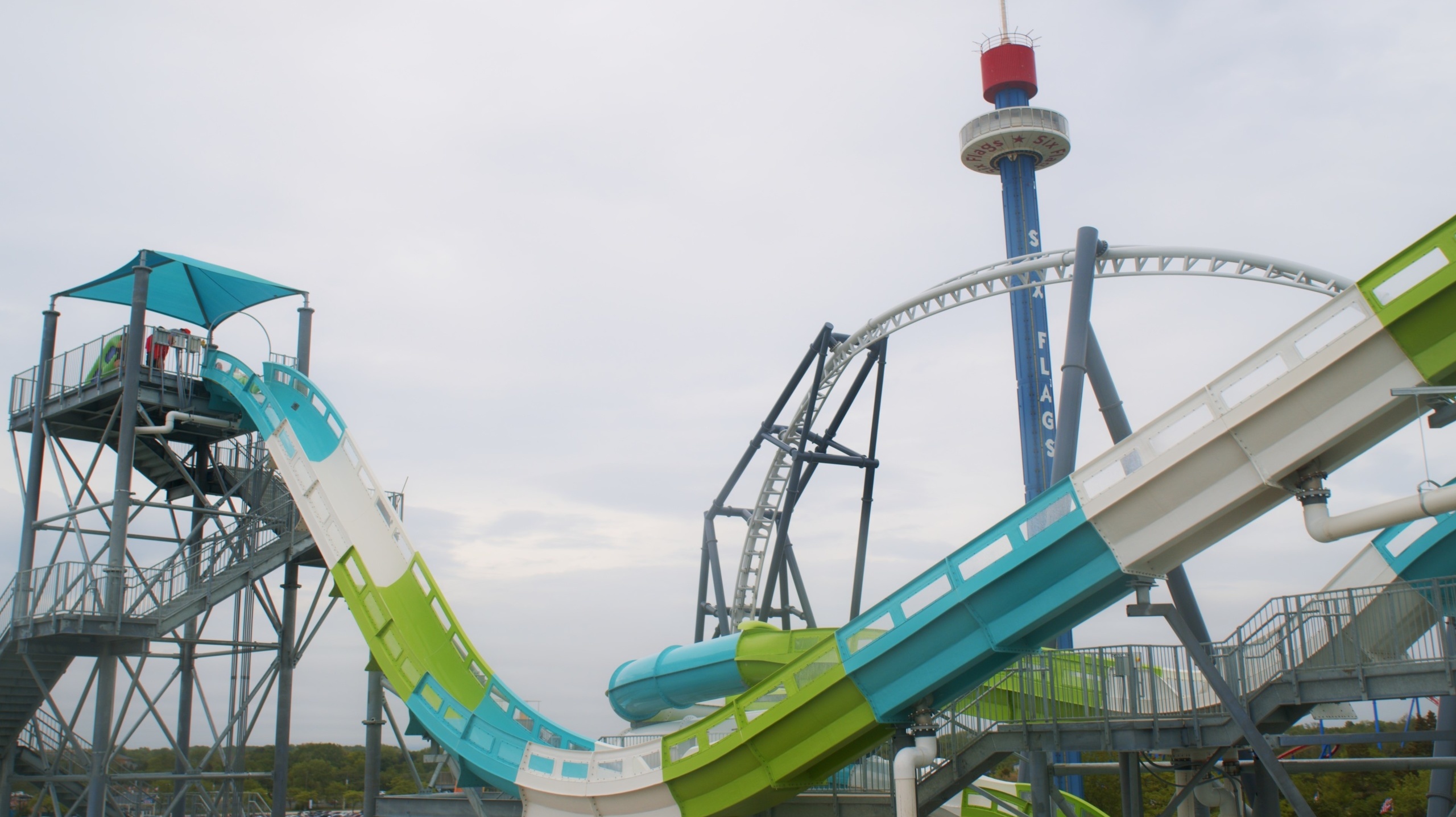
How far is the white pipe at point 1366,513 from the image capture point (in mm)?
11242

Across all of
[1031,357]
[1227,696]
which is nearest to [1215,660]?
[1227,696]

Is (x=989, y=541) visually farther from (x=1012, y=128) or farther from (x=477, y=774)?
(x=1012, y=128)

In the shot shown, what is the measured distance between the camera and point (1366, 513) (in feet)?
39.1

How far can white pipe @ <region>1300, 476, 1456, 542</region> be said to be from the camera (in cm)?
1124

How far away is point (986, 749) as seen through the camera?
15.5 metres

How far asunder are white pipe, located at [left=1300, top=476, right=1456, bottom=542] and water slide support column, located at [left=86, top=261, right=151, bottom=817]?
62.3ft

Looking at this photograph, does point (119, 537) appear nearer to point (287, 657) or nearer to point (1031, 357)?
point (287, 657)

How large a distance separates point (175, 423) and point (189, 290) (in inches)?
117

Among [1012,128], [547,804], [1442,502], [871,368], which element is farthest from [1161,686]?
[1012,128]

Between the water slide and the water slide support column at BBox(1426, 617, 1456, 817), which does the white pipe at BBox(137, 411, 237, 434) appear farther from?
the water slide support column at BBox(1426, 617, 1456, 817)

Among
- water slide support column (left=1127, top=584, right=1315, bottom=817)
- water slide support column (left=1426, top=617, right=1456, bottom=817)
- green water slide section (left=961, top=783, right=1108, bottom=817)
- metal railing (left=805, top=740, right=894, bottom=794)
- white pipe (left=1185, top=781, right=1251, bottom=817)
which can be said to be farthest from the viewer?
green water slide section (left=961, top=783, right=1108, bottom=817)

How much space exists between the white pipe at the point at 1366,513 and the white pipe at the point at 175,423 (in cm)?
1945

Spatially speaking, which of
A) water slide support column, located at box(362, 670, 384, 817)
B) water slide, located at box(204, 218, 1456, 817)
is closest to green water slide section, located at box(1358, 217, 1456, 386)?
water slide, located at box(204, 218, 1456, 817)

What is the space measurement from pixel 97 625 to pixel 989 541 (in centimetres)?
1575
